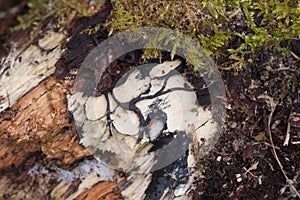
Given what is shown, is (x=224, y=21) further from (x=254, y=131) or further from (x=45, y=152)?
(x=45, y=152)

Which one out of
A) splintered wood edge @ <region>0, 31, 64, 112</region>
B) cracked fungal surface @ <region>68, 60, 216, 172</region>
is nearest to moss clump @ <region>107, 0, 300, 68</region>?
cracked fungal surface @ <region>68, 60, 216, 172</region>

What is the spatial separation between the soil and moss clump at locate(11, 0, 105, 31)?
294mm

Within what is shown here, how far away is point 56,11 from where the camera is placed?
175 centimetres

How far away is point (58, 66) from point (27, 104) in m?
0.18

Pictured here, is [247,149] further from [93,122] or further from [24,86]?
[24,86]

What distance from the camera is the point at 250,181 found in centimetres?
146

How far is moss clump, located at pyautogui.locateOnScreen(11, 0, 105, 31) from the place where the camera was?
166 centimetres

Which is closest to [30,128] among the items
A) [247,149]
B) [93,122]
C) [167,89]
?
[93,122]

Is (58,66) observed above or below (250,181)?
above

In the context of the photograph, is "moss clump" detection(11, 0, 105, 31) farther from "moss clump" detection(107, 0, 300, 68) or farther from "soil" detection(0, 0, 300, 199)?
"soil" detection(0, 0, 300, 199)

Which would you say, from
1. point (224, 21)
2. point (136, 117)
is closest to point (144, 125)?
point (136, 117)

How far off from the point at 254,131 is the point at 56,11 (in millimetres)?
982

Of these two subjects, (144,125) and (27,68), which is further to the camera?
(27,68)

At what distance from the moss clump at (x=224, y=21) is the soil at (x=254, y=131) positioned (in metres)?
0.05
